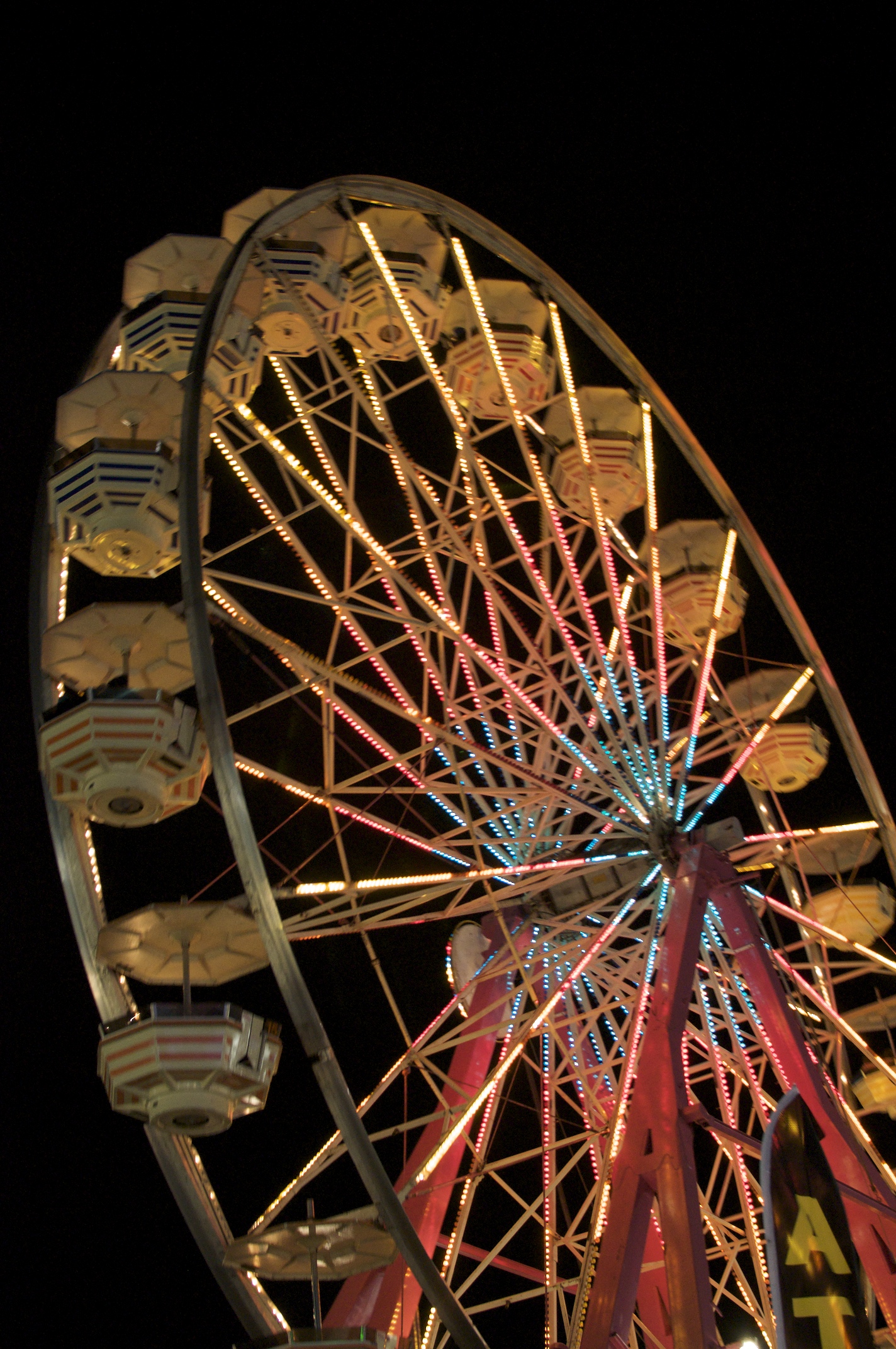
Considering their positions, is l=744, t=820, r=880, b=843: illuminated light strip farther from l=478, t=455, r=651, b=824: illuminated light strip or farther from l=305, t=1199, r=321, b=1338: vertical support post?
l=305, t=1199, r=321, b=1338: vertical support post

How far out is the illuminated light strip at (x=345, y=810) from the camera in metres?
8.89

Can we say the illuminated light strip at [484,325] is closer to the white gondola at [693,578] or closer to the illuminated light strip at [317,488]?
the illuminated light strip at [317,488]

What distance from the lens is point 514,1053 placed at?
9.14 meters

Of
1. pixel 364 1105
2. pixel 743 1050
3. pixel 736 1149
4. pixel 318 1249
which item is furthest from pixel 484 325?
pixel 318 1249

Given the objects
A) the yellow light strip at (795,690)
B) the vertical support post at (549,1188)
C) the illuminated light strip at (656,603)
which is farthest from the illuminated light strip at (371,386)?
the vertical support post at (549,1188)

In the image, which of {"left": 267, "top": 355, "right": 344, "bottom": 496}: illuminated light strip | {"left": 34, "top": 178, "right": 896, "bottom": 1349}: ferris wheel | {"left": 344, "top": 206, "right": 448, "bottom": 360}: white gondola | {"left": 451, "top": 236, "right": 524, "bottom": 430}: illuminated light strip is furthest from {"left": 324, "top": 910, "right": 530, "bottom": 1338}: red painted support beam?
{"left": 344, "top": 206, "right": 448, "bottom": 360}: white gondola

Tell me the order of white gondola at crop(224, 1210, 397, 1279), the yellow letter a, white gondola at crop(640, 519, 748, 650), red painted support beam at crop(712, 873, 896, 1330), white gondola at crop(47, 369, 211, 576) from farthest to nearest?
white gondola at crop(640, 519, 748, 650), white gondola at crop(47, 369, 211, 576), red painted support beam at crop(712, 873, 896, 1330), white gondola at crop(224, 1210, 397, 1279), the yellow letter a

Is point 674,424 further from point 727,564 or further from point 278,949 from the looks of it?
point 278,949

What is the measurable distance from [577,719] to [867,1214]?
399cm

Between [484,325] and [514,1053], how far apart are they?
6039 mm

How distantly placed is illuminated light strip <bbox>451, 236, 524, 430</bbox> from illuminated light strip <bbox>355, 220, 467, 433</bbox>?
1.44ft

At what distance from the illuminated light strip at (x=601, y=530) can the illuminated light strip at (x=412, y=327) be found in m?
1.09

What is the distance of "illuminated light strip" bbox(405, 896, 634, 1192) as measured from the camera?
8312 millimetres

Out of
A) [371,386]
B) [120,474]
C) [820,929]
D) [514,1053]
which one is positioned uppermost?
[371,386]
